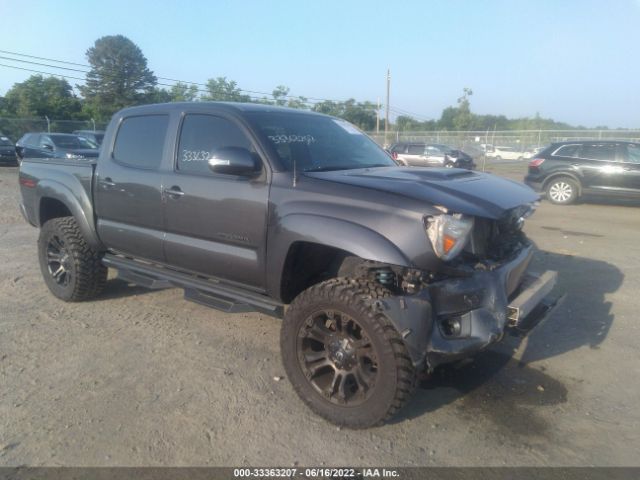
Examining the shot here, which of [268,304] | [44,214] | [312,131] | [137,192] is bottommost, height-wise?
[268,304]

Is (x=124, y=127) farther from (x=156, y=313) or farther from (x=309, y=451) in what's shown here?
(x=309, y=451)

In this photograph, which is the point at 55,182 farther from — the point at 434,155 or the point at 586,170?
the point at 434,155

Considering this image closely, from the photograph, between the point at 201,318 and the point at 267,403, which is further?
the point at 201,318

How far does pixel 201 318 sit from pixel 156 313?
1.55 feet

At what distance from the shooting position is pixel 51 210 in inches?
213

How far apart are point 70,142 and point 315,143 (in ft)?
53.8

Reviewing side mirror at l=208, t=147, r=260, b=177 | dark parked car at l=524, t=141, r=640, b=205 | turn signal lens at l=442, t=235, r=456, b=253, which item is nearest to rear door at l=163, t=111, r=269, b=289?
side mirror at l=208, t=147, r=260, b=177

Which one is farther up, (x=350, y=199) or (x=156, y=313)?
(x=350, y=199)

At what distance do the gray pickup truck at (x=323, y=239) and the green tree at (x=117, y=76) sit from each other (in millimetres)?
50263

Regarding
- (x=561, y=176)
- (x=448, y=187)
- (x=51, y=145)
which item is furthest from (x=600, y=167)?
(x=51, y=145)

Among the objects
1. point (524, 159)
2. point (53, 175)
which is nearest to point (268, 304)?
point (53, 175)

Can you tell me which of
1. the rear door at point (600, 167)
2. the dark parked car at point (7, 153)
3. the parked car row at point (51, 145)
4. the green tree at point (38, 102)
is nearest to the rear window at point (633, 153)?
the rear door at point (600, 167)

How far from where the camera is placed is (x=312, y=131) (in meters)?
4.05

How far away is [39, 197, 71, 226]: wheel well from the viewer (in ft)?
17.4
